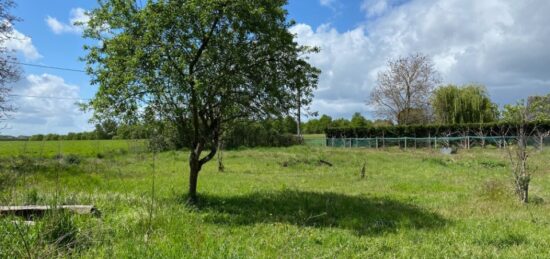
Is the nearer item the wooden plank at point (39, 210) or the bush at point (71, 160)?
the wooden plank at point (39, 210)

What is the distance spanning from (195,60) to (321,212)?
480 cm

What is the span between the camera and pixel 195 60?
10461 millimetres

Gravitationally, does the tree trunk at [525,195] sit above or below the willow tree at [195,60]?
below

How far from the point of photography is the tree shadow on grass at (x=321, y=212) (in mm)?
8805

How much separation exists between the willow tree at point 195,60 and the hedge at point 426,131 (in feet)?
99.5

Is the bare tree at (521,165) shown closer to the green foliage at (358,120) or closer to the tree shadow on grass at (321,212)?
the tree shadow on grass at (321,212)

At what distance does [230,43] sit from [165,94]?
2006 mm

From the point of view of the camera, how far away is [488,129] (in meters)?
38.5

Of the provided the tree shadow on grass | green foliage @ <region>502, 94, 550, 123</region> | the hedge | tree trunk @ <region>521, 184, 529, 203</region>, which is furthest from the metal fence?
the tree shadow on grass

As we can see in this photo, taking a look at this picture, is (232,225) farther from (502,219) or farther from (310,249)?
(502,219)

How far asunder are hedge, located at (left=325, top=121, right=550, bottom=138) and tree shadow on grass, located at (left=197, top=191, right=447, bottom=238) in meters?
28.6

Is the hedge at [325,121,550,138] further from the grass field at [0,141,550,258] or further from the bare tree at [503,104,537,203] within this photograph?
the bare tree at [503,104,537,203]

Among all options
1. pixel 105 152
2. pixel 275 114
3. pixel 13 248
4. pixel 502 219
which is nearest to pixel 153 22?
pixel 275 114

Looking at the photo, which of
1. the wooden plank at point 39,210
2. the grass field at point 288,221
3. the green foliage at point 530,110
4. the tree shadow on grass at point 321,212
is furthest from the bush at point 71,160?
the green foliage at point 530,110
